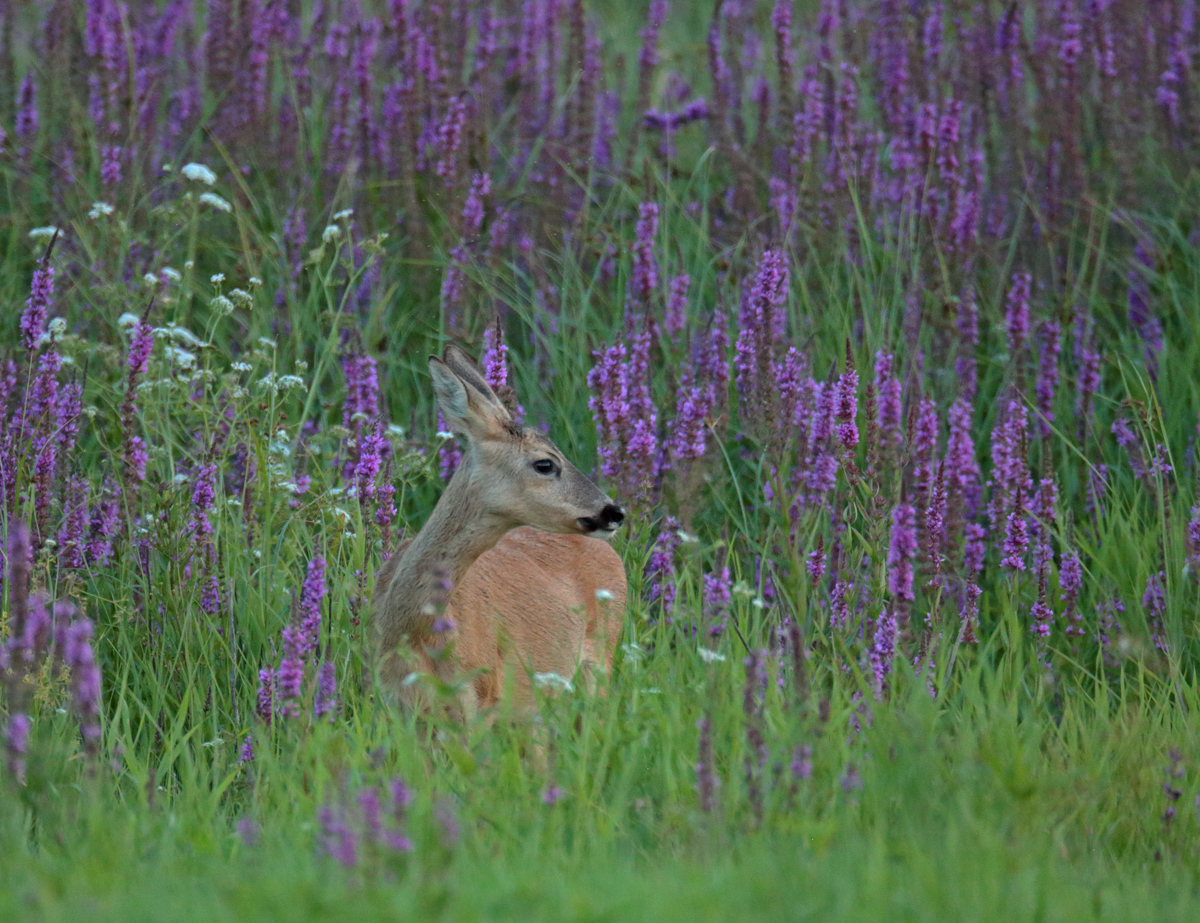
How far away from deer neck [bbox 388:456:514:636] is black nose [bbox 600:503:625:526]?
29cm

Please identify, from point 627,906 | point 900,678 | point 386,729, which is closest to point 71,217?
point 386,729

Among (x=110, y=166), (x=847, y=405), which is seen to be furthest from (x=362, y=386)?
(x=847, y=405)

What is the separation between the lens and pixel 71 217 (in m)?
7.38

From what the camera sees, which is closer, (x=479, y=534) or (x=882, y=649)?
(x=882, y=649)

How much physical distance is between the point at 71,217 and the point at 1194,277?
5042mm

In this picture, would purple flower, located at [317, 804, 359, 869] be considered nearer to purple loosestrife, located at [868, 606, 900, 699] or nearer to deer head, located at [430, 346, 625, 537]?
purple loosestrife, located at [868, 606, 900, 699]

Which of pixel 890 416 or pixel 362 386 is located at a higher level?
pixel 890 416

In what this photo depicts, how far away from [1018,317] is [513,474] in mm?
2597

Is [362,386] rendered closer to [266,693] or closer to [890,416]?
[266,693]

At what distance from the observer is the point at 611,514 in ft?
16.5

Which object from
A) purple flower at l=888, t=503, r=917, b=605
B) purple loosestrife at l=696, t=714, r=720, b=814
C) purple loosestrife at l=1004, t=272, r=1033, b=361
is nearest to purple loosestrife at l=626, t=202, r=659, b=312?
purple loosestrife at l=1004, t=272, r=1033, b=361

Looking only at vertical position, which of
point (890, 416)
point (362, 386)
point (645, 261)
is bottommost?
point (362, 386)

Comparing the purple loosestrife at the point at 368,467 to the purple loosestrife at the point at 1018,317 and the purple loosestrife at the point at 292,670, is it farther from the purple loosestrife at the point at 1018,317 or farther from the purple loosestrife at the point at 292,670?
the purple loosestrife at the point at 1018,317

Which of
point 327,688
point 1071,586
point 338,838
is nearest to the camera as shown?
point 338,838
